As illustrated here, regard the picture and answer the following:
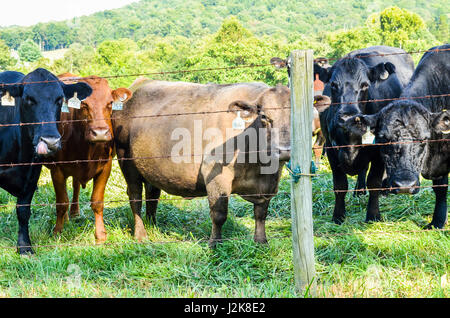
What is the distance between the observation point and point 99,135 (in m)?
5.57

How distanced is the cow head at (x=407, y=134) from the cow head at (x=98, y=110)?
2884 mm

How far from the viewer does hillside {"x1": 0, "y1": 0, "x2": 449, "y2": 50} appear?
15125 centimetres

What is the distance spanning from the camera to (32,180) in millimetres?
5434

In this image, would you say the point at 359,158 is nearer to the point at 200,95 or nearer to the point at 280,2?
the point at 200,95

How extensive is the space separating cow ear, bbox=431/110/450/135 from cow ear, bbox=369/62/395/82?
150cm

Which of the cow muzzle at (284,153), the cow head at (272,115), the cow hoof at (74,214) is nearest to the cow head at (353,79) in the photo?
the cow head at (272,115)

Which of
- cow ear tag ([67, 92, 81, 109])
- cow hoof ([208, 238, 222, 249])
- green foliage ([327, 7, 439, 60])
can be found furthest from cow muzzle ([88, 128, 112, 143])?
green foliage ([327, 7, 439, 60])

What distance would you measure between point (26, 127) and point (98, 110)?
2.81 ft

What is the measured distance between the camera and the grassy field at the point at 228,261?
13.6 feet

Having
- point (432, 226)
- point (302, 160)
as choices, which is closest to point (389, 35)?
point (432, 226)

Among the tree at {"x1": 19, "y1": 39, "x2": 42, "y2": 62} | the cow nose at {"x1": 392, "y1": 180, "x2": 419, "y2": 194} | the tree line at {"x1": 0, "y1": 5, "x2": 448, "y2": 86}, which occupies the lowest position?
the cow nose at {"x1": 392, "y1": 180, "x2": 419, "y2": 194}

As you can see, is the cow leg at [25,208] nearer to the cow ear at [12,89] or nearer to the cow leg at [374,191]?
the cow ear at [12,89]

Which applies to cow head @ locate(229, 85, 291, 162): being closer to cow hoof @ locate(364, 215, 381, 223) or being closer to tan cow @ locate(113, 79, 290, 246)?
tan cow @ locate(113, 79, 290, 246)

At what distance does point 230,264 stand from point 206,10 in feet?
613
